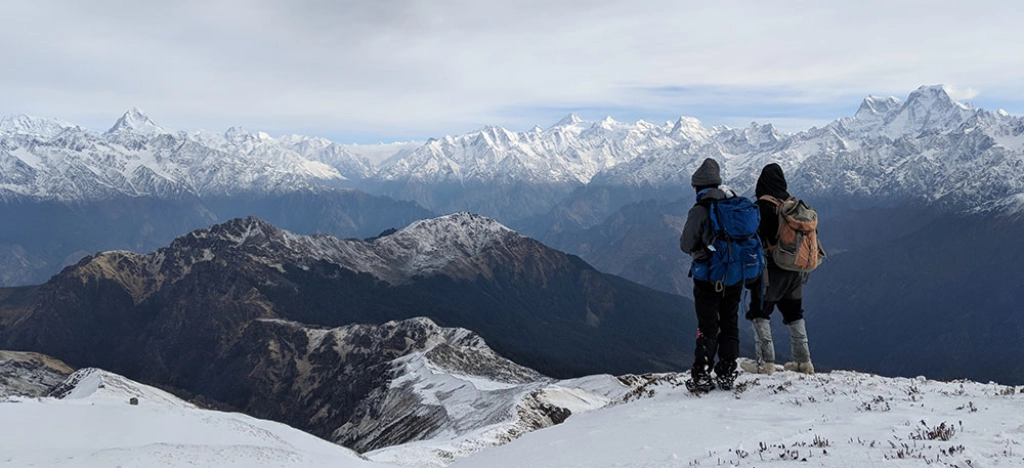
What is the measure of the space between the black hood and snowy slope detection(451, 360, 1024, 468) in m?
5.36

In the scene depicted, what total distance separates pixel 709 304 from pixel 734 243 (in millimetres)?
Result: 1862

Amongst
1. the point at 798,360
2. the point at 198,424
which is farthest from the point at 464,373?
the point at 798,360

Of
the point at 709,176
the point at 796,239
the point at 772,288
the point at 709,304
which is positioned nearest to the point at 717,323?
the point at 709,304

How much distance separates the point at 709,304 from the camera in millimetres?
16844

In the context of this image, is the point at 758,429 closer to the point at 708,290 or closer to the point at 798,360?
the point at 708,290

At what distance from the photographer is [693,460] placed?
11297 millimetres

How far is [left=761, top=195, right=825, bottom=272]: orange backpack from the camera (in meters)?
17.5

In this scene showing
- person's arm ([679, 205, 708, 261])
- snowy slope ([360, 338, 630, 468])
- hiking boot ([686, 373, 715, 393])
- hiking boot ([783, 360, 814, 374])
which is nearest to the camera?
person's arm ([679, 205, 708, 261])

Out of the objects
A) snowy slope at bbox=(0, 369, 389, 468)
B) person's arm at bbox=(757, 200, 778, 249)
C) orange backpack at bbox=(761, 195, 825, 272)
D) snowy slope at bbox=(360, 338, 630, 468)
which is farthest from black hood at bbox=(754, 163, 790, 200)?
snowy slope at bbox=(360, 338, 630, 468)

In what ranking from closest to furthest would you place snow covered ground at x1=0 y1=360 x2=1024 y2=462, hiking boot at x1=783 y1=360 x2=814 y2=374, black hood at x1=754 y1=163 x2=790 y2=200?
snow covered ground at x1=0 y1=360 x2=1024 y2=462
black hood at x1=754 y1=163 x2=790 y2=200
hiking boot at x1=783 y1=360 x2=814 y2=374

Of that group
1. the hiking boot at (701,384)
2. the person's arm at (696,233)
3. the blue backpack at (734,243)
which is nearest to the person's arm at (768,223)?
the blue backpack at (734,243)

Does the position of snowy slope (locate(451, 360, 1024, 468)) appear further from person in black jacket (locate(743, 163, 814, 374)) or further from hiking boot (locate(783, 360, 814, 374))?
person in black jacket (locate(743, 163, 814, 374))

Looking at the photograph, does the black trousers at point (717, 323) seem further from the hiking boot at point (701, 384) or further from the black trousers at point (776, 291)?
the black trousers at point (776, 291)

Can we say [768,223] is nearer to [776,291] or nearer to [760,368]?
[776,291]
